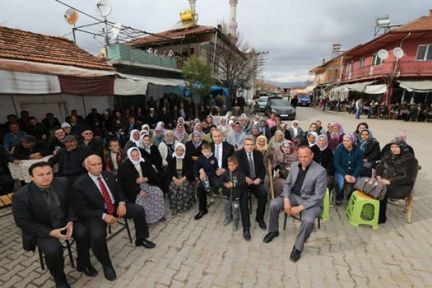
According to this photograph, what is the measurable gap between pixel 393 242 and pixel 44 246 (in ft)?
16.3

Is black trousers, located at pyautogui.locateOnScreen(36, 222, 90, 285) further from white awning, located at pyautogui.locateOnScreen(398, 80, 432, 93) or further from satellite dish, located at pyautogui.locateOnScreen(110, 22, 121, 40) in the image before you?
white awning, located at pyautogui.locateOnScreen(398, 80, 432, 93)

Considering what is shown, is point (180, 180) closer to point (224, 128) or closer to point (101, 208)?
point (101, 208)

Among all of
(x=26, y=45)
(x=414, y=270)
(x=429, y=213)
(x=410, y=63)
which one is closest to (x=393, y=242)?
(x=414, y=270)

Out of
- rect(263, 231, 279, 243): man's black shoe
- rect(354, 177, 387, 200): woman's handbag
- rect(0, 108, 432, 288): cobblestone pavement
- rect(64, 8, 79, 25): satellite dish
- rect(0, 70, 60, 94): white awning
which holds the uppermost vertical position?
rect(64, 8, 79, 25): satellite dish

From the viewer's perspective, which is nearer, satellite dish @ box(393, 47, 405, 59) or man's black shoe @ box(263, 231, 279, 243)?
man's black shoe @ box(263, 231, 279, 243)

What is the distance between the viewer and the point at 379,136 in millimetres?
12109

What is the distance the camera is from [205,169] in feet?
15.4

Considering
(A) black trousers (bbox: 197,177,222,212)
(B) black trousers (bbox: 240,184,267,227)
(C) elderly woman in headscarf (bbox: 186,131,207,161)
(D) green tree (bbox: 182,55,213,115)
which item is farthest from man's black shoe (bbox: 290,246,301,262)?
(D) green tree (bbox: 182,55,213,115)

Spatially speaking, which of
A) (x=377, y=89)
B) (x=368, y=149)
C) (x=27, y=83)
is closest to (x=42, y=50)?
(x=27, y=83)

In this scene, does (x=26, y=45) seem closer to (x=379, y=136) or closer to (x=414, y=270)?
(x=414, y=270)

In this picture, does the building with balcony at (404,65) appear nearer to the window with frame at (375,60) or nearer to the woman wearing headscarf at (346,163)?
the window with frame at (375,60)

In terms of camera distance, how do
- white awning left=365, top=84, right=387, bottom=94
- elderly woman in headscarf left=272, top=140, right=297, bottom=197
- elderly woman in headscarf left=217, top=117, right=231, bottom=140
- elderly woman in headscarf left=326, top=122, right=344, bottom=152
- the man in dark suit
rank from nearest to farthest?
1. the man in dark suit
2. elderly woman in headscarf left=272, top=140, right=297, bottom=197
3. elderly woman in headscarf left=326, top=122, right=344, bottom=152
4. elderly woman in headscarf left=217, top=117, right=231, bottom=140
5. white awning left=365, top=84, right=387, bottom=94

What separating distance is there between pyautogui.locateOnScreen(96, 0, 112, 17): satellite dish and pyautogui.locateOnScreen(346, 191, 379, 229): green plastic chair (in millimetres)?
12505

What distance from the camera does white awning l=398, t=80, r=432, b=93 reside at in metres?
17.6
